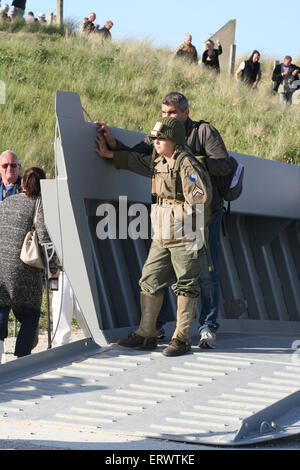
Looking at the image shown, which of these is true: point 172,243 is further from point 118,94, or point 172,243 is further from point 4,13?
point 4,13

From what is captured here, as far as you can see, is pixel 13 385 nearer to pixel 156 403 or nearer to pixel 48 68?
pixel 156 403

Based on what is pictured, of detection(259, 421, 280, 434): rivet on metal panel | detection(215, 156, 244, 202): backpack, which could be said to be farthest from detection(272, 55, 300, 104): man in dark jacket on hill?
detection(259, 421, 280, 434): rivet on metal panel

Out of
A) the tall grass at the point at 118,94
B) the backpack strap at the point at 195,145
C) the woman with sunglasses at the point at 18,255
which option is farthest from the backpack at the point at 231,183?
the tall grass at the point at 118,94

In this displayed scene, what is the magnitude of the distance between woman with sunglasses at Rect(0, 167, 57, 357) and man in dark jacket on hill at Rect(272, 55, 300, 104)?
18626mm

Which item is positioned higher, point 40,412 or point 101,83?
point 101,83

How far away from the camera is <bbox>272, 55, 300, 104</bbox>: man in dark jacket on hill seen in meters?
25.3

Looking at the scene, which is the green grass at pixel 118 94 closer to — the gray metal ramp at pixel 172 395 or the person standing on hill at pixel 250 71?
the person standing on hill at pixel 250 71

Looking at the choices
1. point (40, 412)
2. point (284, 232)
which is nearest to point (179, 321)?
point (40, 412)

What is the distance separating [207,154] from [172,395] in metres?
2.03

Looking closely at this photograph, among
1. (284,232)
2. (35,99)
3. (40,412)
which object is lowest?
(40,412)

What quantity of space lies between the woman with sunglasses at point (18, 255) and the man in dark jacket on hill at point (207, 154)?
30.0 inches

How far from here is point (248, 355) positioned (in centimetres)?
706

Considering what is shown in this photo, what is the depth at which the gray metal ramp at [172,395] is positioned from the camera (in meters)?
5.20
